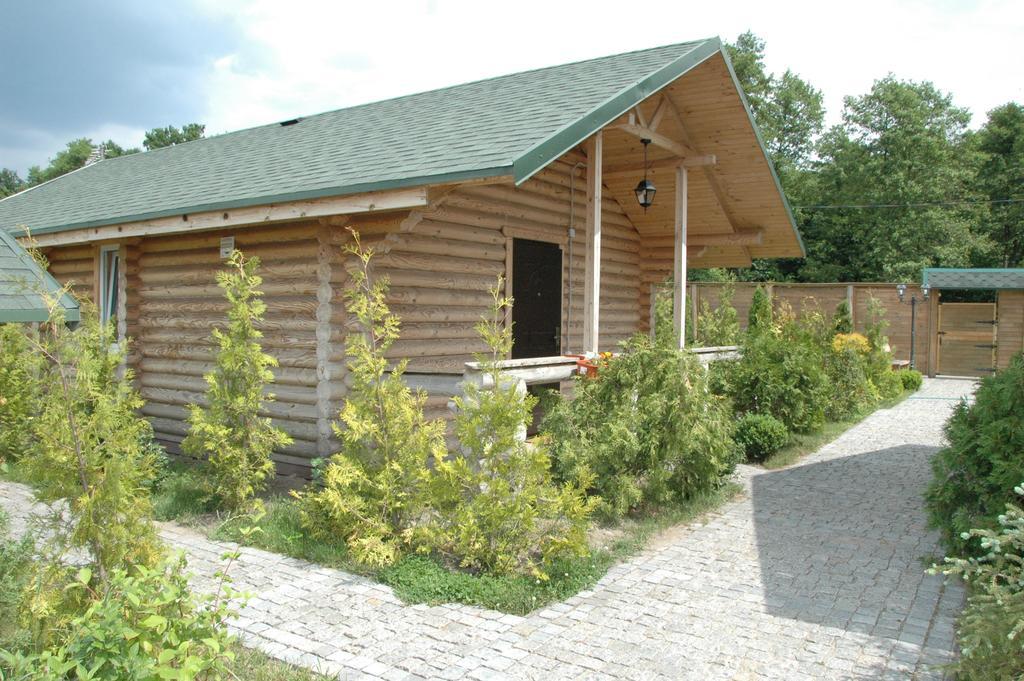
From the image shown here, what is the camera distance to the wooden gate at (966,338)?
21.6 meters

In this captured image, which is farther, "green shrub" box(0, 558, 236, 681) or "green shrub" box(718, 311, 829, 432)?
"green shrub" box(718, 311, 829, 432)

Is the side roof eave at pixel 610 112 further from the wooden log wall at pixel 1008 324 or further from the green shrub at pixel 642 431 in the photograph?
the wooden log wall at pixel 1008 324

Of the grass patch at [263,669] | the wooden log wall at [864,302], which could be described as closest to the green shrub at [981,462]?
the grass patch at [263,669]

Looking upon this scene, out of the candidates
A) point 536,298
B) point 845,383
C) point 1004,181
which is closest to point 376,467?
point 536,298

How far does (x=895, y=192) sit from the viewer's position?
33812 mm

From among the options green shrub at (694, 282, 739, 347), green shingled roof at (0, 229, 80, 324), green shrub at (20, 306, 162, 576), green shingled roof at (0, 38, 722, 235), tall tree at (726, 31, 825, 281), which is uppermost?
tall tree at (726, 31, 825, 281)

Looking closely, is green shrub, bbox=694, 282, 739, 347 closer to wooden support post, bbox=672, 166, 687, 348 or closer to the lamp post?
wooden support post, bbox=672, 166, 687, 348

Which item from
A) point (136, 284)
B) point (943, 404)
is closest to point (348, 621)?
point (136, 284)

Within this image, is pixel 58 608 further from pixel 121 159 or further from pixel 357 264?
pixel 121 159

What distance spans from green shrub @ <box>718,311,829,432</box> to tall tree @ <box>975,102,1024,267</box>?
28.1 meters

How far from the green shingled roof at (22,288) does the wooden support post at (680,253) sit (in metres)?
7.39

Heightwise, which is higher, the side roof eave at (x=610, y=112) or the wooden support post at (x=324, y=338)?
the side roof eave at (x=610, y=112)

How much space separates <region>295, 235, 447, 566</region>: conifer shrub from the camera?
5555 millimetres

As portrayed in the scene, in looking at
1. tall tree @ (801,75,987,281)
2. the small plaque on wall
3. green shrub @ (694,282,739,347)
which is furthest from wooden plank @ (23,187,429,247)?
tall tree @ (801,75,987,281)
